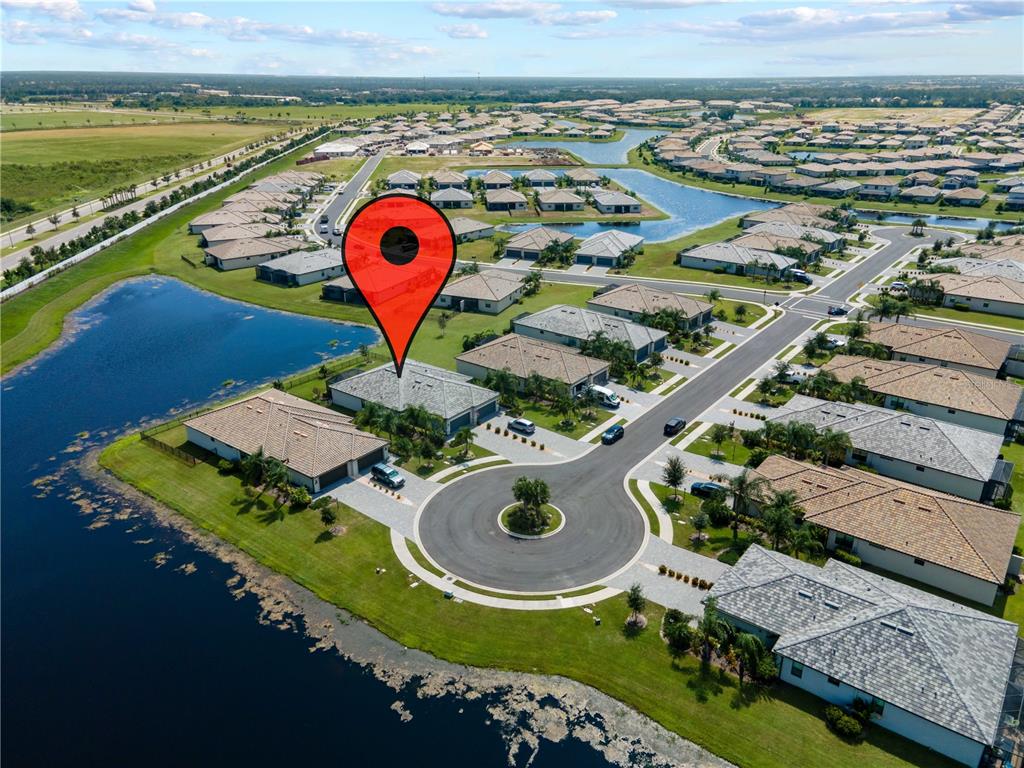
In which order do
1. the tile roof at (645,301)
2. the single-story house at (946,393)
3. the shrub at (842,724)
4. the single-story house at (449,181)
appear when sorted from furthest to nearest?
the single-story house at (449,181), the tile roof at (645,301), the single-story house at (946,393), the shrub at (842,724)

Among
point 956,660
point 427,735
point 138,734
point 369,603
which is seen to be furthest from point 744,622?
point 138,734

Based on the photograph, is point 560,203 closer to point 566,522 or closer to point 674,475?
point 674,475

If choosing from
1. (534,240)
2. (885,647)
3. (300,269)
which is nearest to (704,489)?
(885,647)

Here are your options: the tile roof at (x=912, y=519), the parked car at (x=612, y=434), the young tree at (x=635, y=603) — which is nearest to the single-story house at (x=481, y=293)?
the parked car at (x=612, y=434)

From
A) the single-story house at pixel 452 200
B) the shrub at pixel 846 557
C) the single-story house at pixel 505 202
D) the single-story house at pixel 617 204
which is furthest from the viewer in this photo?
the single-story house at pixel 452 200

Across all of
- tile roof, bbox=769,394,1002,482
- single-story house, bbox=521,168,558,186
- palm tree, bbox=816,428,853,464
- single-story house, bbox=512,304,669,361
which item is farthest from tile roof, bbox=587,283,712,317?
single-story house, bbox=521,168,558,186

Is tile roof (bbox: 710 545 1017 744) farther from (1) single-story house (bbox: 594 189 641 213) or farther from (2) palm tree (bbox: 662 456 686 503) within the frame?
(1) single-story house (bbox: 594 189 641 213)

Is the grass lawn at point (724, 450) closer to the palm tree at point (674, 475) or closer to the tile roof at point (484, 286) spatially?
the palm tree at point (674, 475)
